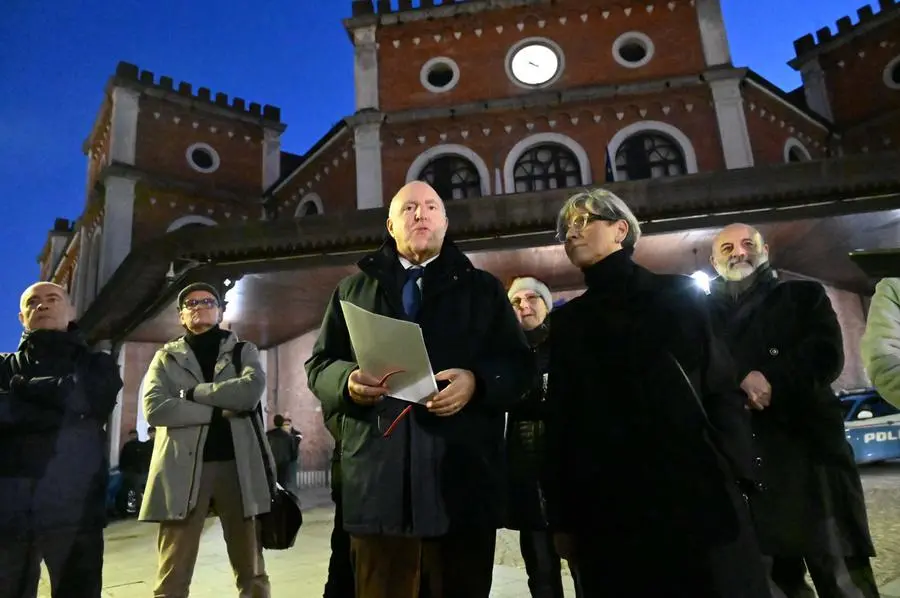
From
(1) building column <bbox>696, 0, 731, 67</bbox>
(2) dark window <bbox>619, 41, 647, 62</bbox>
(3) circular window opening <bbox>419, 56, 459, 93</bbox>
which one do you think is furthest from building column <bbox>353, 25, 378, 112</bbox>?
(1) building column <bbox>696, 0, 731, 67</bbox>

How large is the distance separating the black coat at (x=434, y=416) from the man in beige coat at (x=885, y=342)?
1315 millimetres

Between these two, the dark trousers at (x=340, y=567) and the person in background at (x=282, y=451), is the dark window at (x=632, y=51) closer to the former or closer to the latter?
the person in background at (x=282, y=451)

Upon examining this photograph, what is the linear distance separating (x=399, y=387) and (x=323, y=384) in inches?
14.3

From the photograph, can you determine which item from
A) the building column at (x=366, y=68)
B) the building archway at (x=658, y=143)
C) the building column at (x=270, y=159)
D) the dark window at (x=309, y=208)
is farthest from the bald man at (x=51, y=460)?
the building column at (x=270, y=159)

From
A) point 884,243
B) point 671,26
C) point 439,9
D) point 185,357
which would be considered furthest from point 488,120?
point 185,357

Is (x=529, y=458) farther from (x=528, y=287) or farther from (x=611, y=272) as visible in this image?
(x=611, y=272)

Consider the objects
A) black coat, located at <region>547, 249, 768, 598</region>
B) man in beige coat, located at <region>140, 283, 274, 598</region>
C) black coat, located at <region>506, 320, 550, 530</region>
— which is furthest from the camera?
man in beige coat, located at <region>140, 283, 274, 598</region>

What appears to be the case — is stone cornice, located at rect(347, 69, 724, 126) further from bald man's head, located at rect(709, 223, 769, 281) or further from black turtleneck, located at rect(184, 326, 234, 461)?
bald man's head, located at rect(709, 223, 769, 281)

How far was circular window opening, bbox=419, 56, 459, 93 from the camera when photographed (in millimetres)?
15727

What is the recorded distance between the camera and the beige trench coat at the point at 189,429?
3.02 m

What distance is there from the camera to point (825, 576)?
7.91 feet

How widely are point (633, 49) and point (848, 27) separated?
7439 millimetres

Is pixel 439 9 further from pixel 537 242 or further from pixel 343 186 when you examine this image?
pixel 537 242

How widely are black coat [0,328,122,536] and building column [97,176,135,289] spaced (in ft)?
50.7
